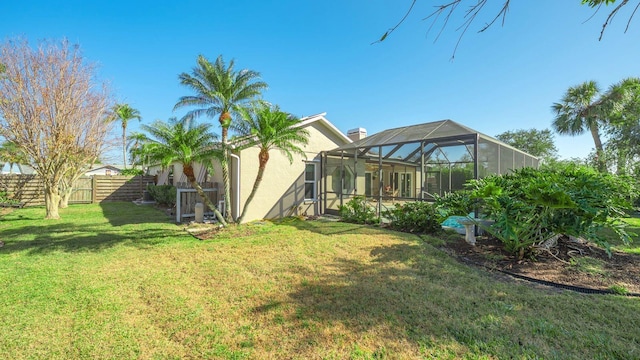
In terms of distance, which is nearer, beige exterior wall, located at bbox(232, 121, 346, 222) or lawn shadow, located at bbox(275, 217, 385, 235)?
lawn shadow, located at bbox(275, 217, 385, 235)

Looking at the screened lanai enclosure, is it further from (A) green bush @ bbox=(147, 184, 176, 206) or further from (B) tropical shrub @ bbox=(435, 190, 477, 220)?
(A) green bush @ bbox=(147, 184, 176, 206)

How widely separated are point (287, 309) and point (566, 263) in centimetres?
572

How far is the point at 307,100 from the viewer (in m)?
18.0

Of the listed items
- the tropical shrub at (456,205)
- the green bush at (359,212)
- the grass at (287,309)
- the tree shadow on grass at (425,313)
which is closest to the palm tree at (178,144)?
the grass at (287,309)

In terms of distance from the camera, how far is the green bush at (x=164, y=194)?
13.7m

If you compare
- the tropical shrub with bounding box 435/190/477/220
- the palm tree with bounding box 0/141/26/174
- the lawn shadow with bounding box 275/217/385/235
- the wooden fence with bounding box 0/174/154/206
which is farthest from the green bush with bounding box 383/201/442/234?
the wooden fence with bounding box 0/174/154/206

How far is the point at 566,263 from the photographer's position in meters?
5.29

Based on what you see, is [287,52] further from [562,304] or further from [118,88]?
[562,304]

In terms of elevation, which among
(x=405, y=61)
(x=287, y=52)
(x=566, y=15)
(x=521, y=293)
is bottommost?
(x=521, y=293)

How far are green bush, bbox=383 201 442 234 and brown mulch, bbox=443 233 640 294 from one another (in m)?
1.24

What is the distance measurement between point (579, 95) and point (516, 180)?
17.3m

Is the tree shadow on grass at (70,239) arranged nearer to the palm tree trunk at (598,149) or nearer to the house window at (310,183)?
the house window at (310,183)

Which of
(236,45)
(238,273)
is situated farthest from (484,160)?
(236,45)

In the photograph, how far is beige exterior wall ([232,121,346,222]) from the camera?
1016cm
